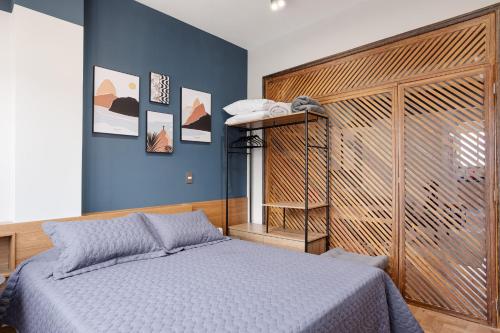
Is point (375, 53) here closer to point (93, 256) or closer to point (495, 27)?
point (495, 27)

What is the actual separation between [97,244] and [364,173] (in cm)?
229

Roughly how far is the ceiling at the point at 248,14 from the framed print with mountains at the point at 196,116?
2.37 feet

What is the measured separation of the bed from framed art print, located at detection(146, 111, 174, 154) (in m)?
0.73

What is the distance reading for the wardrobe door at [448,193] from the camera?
2.22m

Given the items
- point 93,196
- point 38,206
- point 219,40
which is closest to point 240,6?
point 219,40

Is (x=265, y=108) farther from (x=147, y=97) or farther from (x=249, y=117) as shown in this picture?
(x=147, y=97)

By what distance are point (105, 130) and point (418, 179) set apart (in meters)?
2.66

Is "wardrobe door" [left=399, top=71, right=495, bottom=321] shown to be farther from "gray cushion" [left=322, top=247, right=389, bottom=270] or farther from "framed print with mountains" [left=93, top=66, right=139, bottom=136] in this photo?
"framed print with mountains" [left=93, top=66, right=139, bottom=136]

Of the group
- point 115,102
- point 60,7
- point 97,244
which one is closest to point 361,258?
point 97,244

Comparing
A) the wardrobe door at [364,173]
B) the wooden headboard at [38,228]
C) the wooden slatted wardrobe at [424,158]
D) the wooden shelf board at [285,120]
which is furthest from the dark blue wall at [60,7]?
the wardrobe door at [364,173]

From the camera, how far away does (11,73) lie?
213 cm

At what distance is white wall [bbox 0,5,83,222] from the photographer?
202 cm

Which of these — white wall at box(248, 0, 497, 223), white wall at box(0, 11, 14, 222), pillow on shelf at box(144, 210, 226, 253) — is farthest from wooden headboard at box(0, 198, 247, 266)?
white wall at box(248, 0, 497, 223)

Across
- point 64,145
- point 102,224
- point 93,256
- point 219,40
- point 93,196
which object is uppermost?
point 219,40
